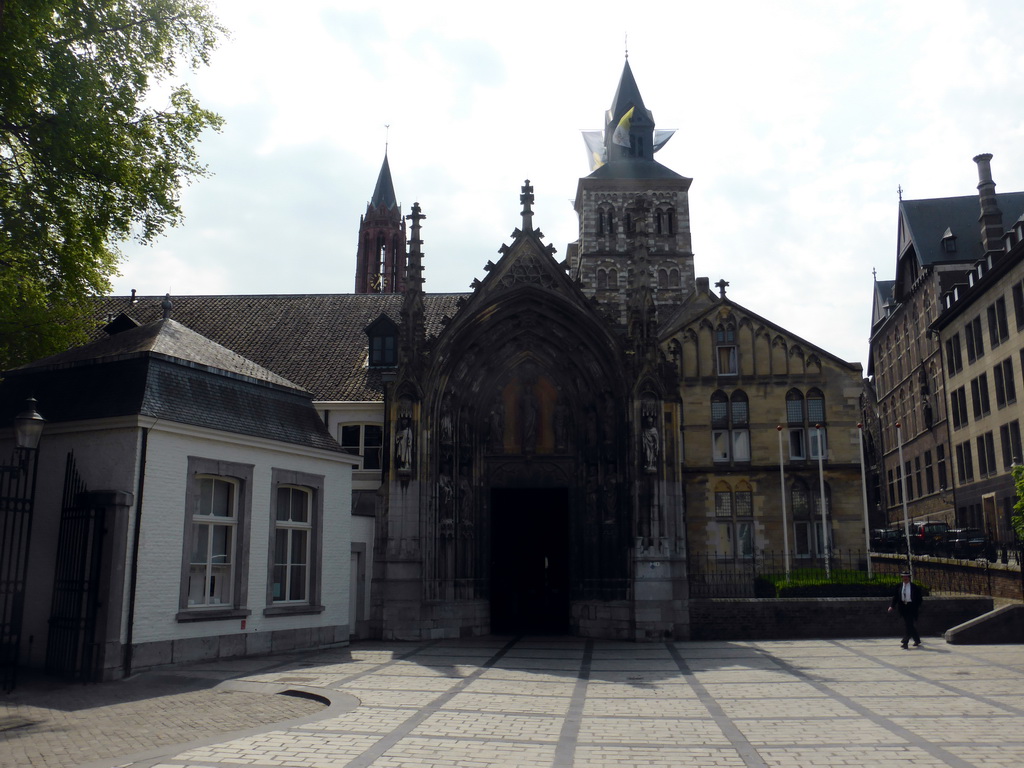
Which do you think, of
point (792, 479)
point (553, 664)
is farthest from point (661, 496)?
point (792, 479)

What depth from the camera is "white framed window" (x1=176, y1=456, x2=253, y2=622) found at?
1596 centimetres

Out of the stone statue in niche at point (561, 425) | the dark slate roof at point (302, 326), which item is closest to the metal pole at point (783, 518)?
the dark slate roof at point (302, 326)

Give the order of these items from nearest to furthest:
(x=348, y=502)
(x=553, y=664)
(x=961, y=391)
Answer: (x=553, y=664)
(x=348, y=502)
(x=961, y=391)

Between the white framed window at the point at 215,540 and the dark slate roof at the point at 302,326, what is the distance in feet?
28.8

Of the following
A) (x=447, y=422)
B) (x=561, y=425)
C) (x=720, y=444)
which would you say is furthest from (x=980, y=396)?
(x=447, y=422)

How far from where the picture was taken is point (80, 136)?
1677 centimetres

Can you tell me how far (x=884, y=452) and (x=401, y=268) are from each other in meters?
42.4

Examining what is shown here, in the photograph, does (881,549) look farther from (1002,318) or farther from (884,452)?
(884,452)

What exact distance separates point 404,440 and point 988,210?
38923mm

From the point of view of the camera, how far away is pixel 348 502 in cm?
2012

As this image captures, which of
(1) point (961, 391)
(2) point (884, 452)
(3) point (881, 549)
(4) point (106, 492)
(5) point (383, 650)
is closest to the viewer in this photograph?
(4) point (106, 492)

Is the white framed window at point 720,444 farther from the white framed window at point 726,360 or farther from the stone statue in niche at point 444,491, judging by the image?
the stone statue in niche at point 444,491

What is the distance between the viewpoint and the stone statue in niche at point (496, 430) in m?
23.2

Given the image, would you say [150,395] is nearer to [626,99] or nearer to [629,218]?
[629,218]
